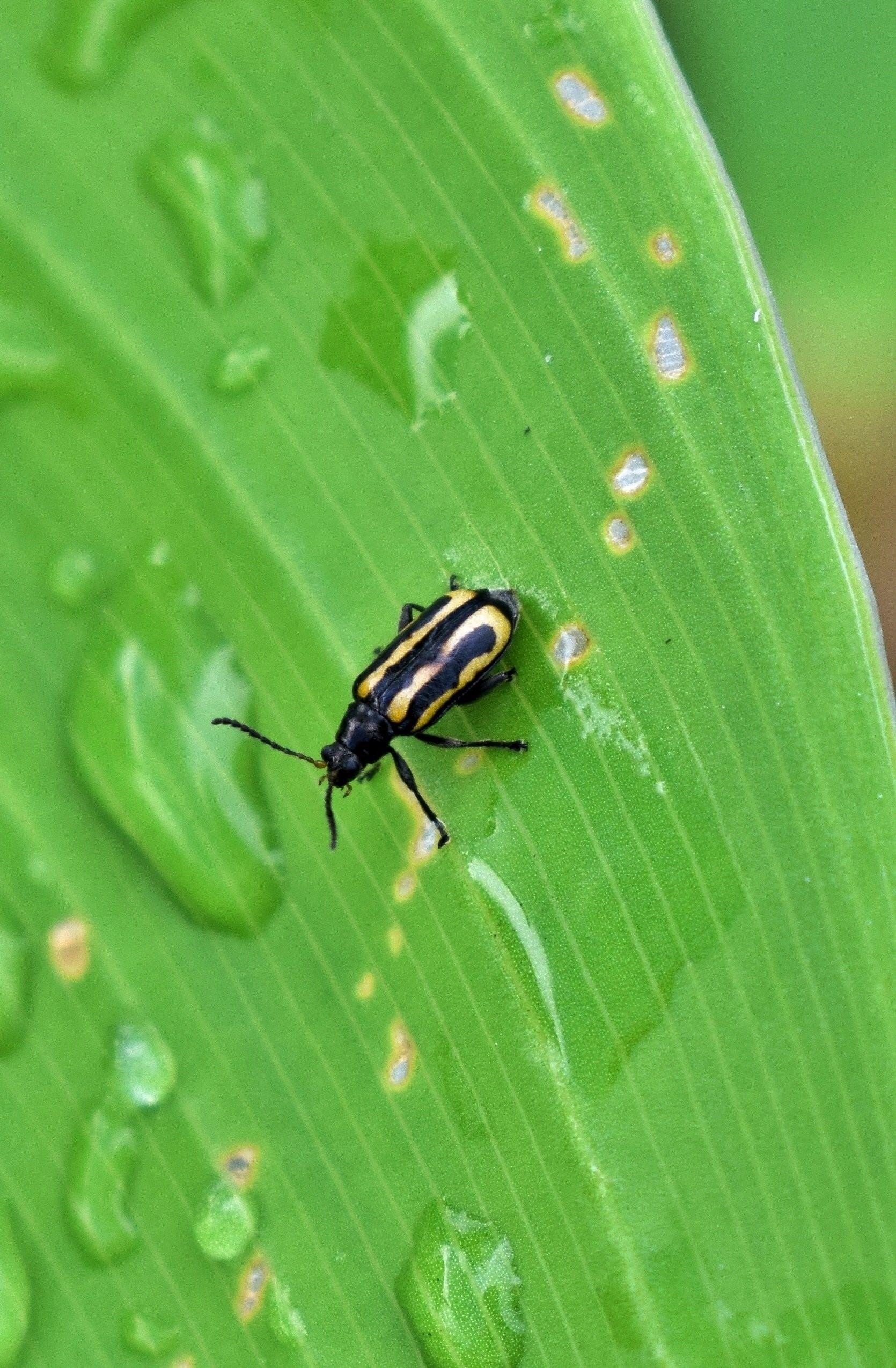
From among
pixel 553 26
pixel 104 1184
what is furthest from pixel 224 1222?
pixel 553 26

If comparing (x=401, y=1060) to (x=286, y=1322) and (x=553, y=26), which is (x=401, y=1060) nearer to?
(x=286, y=1322)

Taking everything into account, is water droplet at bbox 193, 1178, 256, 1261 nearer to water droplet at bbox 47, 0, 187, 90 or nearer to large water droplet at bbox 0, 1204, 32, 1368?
large water droplet at bbox 0, 1204, 32, 1368

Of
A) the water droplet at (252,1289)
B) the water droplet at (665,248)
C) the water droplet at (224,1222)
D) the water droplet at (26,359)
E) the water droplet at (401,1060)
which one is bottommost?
the water droplet at (252,1289)

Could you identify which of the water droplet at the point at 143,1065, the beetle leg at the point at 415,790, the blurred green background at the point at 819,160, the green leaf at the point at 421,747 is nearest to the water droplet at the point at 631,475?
the green leaf at the point at 421,747

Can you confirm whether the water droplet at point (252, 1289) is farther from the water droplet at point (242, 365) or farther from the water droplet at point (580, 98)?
the water droplet at point (580, 98)

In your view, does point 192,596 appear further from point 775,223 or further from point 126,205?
point 775,223

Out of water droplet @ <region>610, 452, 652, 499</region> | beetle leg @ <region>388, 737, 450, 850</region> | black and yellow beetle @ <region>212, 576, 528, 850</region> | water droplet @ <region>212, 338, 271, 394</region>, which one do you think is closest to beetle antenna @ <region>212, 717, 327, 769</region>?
black and yellow beetle @ <region>212, 576, 528, 850</region>

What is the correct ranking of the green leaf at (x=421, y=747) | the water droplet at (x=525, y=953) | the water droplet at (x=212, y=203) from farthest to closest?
the water droplet at (x=212, y=203), the water droplet at (x=525, y=953), the green leaf at (x=421, y=747)

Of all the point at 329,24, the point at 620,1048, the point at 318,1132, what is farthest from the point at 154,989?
the point at 329,24
